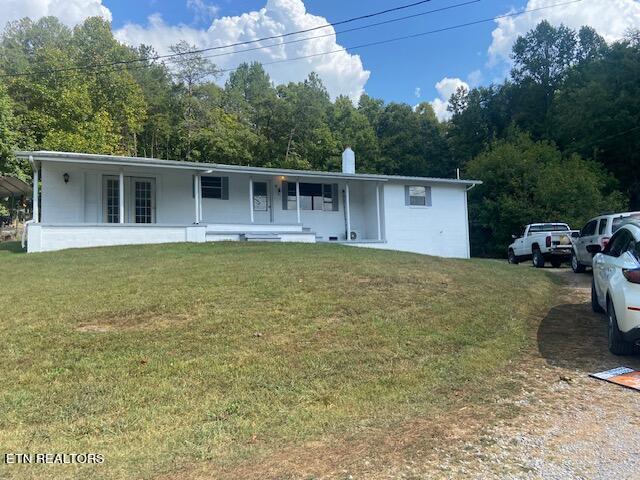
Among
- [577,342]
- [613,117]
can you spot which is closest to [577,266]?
[577,342]

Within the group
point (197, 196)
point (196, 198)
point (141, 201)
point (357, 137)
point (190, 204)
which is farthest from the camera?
point (357, 137)

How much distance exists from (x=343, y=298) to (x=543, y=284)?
20.6ft

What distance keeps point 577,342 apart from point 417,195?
15074 mm

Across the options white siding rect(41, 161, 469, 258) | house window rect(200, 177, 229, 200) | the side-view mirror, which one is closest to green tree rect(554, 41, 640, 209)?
white siding rect(41, 161, 469, 258)

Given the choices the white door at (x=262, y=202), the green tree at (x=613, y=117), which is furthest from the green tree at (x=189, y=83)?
the green tree at (x=613, y=117)

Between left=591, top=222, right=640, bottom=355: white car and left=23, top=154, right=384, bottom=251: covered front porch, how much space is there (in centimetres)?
1196

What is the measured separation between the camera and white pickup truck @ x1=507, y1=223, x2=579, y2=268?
16.2 meters

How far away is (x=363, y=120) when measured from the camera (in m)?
45.5

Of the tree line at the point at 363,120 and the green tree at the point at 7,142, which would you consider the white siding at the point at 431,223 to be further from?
the green tree at the point at 7,142

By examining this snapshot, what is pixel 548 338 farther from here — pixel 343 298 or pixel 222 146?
pixel 222 146

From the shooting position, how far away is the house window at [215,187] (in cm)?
1825

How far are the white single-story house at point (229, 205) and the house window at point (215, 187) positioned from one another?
0.13 ft

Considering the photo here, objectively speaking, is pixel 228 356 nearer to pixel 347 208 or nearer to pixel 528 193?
pixel 347 208

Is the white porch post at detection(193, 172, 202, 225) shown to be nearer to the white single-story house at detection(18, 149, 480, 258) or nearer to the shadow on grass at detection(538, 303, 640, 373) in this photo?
the white single-story house at detection(18, 149, 480, 258)
